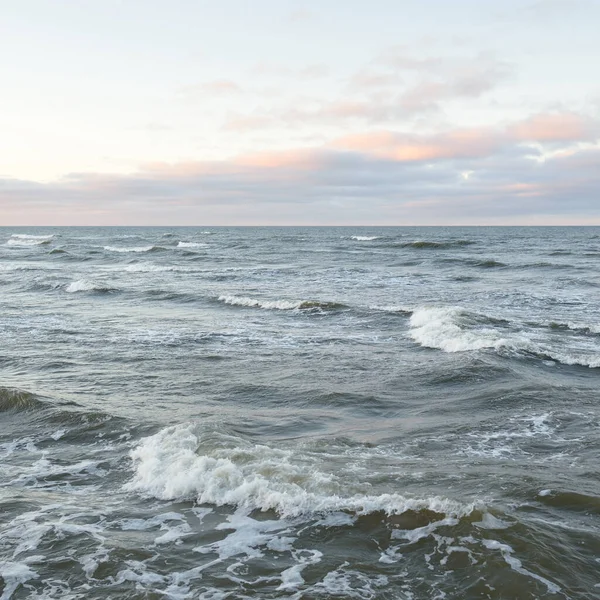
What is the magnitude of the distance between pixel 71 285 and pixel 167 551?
25931 millimetres

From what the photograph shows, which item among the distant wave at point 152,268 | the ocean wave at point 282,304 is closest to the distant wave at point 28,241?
the distant wave at point 152,268

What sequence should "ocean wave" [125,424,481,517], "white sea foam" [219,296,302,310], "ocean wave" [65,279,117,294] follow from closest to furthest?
"ocean wave" [125,424,481,517], "white sea foam" [219,296,302,310], "ocean wave" [65,279,117,294]

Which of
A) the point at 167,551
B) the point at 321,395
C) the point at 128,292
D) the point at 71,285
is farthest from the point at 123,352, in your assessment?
the point at 71,285

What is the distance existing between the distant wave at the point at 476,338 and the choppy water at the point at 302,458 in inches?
3.9

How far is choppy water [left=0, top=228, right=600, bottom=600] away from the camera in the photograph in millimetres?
5543

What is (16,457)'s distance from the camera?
27.7 feet

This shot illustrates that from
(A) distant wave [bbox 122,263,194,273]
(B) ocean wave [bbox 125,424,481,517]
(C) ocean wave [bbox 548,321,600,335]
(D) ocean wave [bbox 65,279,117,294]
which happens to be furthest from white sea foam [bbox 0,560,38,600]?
(A) distant wave [bbox 122,263,194,273]

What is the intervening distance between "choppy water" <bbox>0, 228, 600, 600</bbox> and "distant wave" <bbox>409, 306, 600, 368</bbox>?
10 centimetres

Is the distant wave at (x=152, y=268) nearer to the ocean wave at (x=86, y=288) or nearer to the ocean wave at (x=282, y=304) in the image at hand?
the ocean wave at (x=86, y=288)

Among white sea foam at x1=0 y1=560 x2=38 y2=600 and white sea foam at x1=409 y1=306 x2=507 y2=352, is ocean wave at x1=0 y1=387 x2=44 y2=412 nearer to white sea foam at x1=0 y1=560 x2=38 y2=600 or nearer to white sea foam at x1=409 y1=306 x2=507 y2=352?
→ white sea foam at x1=0 y1=560 x2=38 y2=600

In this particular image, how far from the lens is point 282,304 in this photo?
23438mm

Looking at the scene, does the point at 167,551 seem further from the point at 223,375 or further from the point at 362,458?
the point at 223,375

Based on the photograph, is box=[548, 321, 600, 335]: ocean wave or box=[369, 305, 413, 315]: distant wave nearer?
box=[548, 321, 600, 335]: ocean wave

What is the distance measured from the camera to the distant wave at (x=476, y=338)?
14359 millimetres
